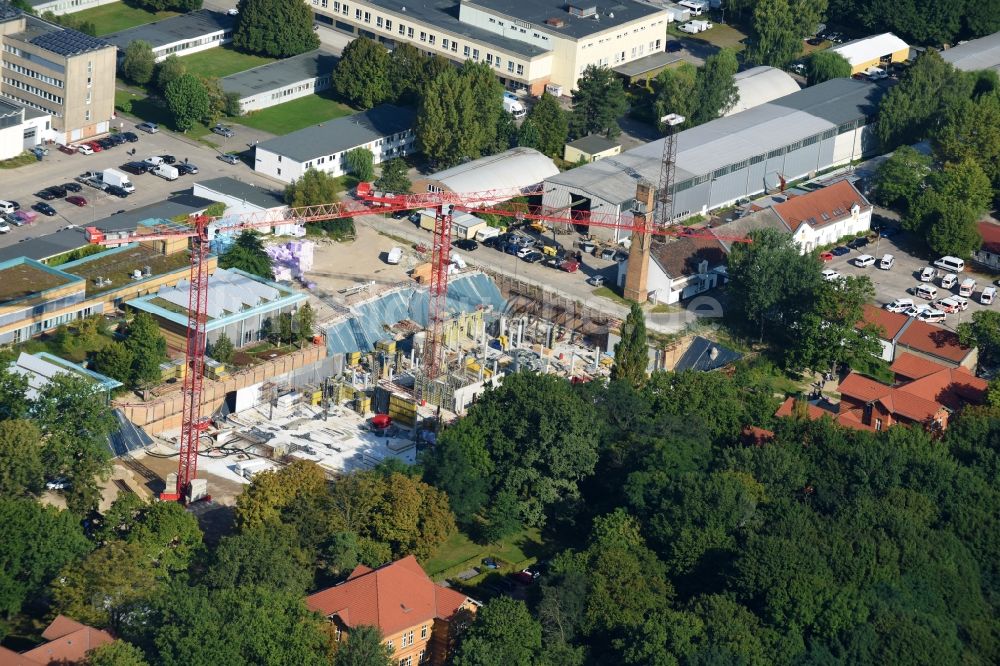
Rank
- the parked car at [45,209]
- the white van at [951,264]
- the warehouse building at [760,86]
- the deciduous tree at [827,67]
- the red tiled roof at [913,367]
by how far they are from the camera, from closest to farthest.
→ the red tiled roof at [913,367]
the parked car at [45,209]
the white van at [951,264]
the warehouse building at [760,86]
the deciduous tree at [827,67]

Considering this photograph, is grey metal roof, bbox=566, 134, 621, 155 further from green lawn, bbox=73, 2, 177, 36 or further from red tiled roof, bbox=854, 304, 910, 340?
green lawn, bbox=73, 2, 177, 36

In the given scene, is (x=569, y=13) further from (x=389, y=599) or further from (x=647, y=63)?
(x=389, y=599)

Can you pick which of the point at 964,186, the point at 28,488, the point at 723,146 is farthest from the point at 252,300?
the point at 964,186

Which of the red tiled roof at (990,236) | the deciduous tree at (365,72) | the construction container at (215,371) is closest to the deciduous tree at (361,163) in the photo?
the deciduous tree at (365,72)

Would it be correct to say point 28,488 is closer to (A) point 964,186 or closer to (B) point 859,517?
(B) point 859,517

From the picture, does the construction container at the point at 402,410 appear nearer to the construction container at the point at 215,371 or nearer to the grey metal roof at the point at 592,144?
the construction container at the point at 215,371

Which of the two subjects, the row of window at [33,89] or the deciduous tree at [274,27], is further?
the deciduous tree at [274,27]
